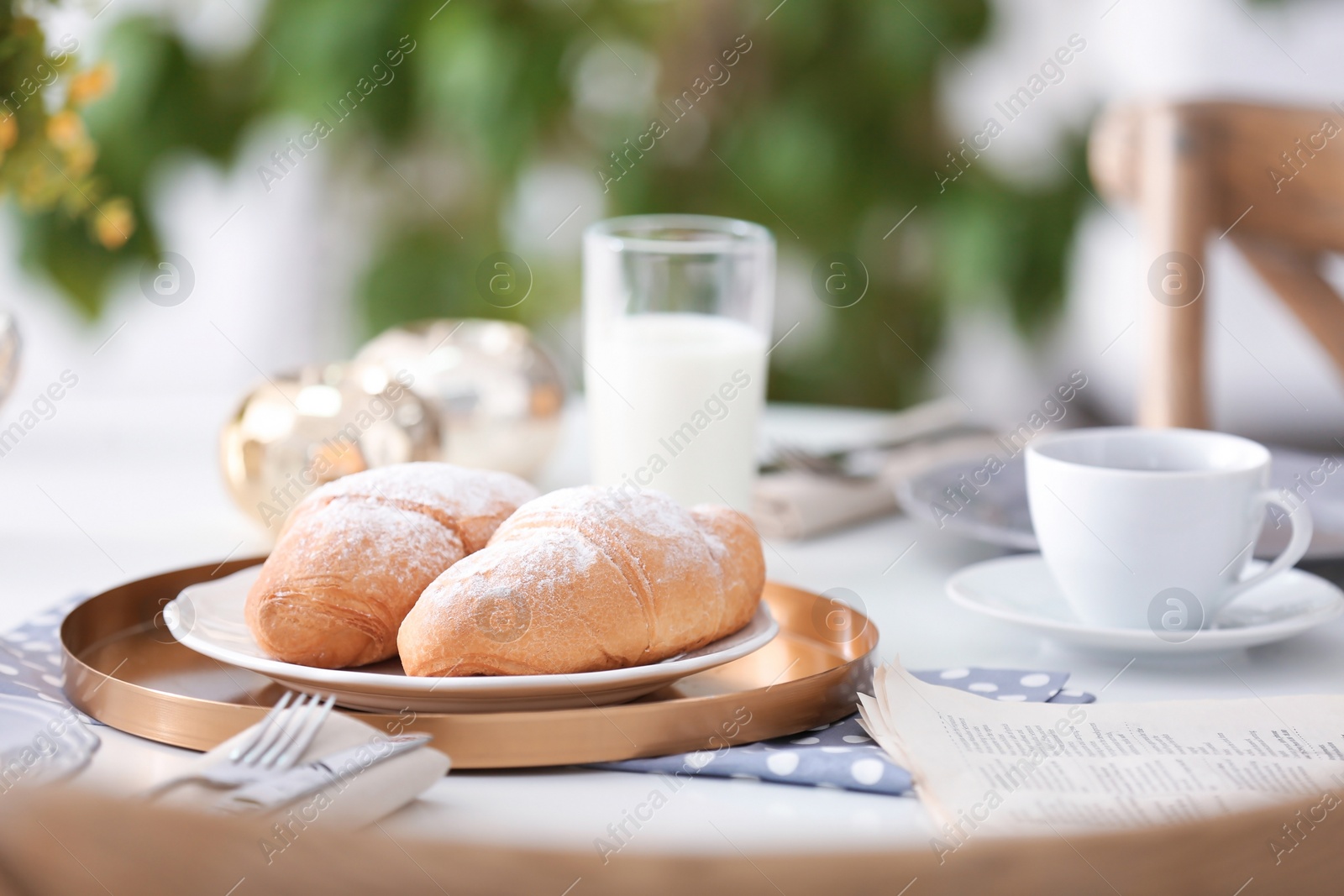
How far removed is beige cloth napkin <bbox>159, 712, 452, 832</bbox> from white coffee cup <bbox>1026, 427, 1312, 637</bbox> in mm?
366

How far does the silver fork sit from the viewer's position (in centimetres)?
43

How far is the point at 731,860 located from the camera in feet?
1.33

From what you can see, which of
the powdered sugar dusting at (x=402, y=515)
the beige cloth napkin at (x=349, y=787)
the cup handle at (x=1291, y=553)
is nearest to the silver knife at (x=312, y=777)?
the beige cloth napkin at (x=349, y=787)

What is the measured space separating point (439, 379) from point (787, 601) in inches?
18.5

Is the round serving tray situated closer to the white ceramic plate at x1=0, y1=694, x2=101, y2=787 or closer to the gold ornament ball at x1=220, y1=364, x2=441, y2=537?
the white ceramic plate at x1=0, y1=694, x2=101, y2=787

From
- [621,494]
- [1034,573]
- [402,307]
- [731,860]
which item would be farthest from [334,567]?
[402,307]

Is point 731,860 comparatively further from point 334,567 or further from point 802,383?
point 802,383

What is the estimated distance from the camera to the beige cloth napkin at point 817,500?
92cm

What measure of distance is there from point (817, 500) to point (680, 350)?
149mm

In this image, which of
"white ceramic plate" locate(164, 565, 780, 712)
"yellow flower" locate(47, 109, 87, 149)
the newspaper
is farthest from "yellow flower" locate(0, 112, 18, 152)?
the newspaper

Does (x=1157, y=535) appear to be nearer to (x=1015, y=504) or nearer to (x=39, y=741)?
(x=1015, y=504)

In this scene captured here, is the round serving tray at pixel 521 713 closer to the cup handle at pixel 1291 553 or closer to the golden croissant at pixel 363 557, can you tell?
the golden croissant at pixel 363 557

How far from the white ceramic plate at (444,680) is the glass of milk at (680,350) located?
0.34 meters

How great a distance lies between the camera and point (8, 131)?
902 mm
